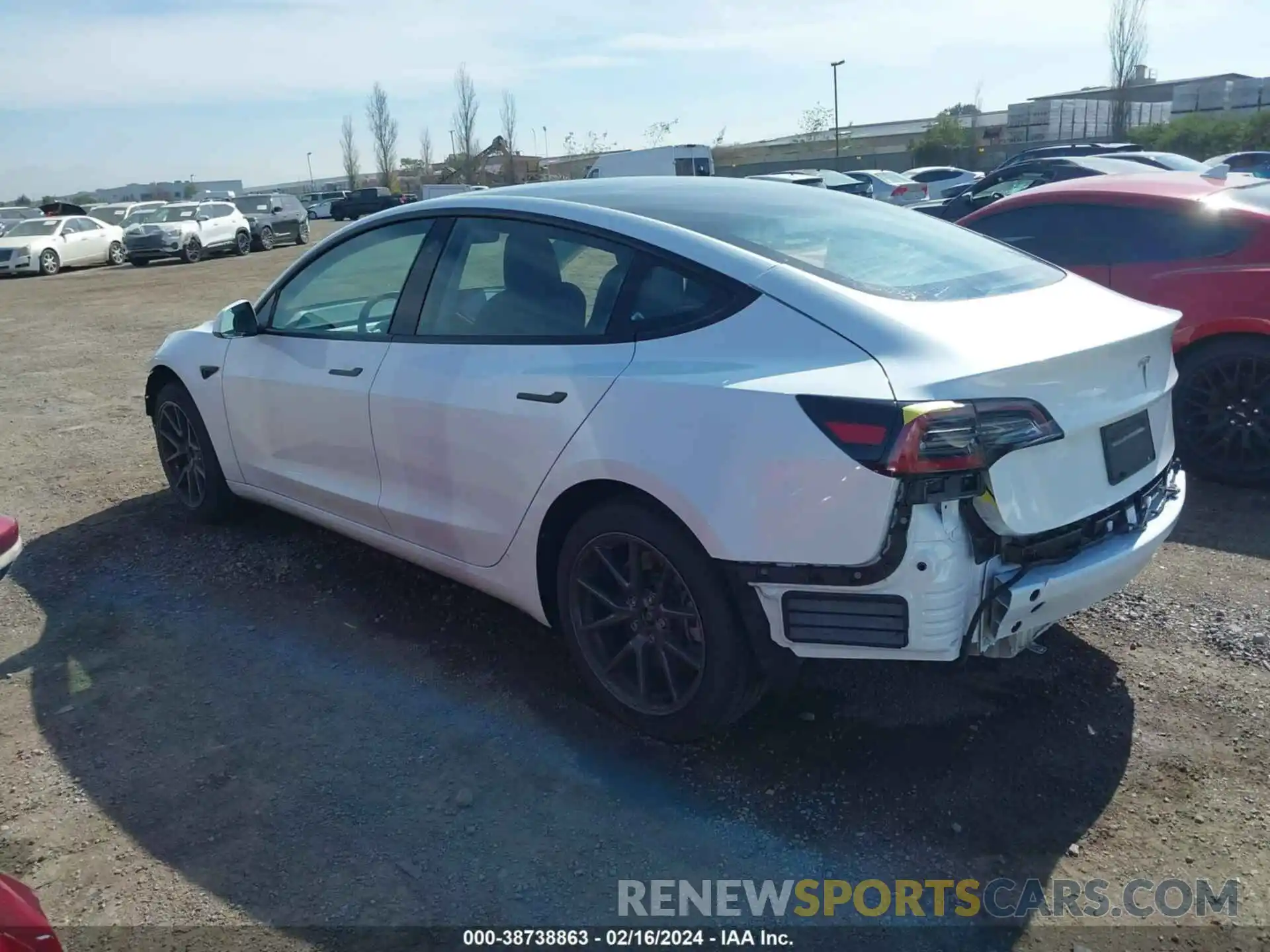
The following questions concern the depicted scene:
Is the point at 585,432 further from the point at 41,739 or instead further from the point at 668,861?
the point at 41,739

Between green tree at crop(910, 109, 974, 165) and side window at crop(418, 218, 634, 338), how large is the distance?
45.2 metres

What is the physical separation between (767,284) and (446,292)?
142 cm

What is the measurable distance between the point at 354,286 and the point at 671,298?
1.97 metres

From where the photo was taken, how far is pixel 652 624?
3.27m

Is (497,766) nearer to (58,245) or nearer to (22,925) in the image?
(22,925)

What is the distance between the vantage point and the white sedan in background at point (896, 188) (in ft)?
83.7

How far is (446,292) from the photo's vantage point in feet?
12.9

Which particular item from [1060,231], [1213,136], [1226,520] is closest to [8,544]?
[1226,520]

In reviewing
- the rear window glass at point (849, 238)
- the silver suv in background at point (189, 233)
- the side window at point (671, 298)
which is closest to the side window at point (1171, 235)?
the rear window glass at point (849, 238)

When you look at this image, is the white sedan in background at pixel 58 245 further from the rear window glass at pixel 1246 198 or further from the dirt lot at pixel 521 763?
the rear window glass at pixel 1246 198

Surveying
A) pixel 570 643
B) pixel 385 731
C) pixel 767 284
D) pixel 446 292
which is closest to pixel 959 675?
pixel 570 643

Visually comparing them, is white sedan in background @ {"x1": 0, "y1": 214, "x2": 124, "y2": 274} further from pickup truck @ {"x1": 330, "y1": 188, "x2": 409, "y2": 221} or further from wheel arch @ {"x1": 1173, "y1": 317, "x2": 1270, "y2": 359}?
wheel arch @ {"x1": 1173, "y1": 317, "x2": 1270, "y2": 359}

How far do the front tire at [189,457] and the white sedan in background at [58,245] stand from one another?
2381 cm

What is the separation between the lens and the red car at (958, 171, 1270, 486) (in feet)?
17.5
